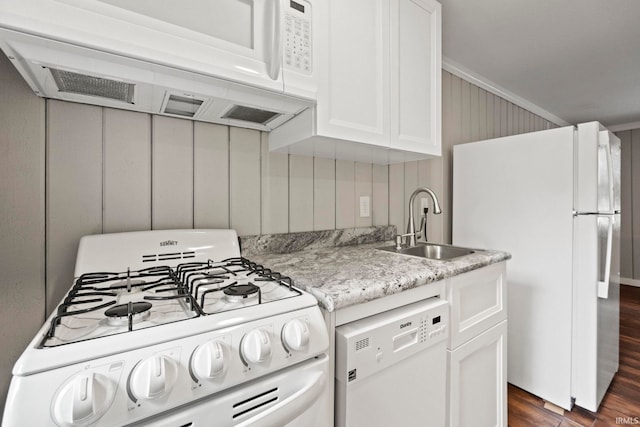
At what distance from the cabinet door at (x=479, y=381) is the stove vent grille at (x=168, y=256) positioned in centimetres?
104

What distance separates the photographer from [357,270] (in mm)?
1071

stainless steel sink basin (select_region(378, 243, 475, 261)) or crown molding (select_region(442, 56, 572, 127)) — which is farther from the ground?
crown molding (select_region(442, 56, 572, 127))

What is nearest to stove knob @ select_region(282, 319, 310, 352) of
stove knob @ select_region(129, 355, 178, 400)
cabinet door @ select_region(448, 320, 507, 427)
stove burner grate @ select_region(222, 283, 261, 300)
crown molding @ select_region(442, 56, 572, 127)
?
stove burner grate @ select_region(222, 283, 261, 300)

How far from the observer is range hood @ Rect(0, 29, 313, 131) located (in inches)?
27.9

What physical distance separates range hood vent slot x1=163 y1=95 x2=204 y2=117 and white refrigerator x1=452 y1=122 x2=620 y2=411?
1.87m

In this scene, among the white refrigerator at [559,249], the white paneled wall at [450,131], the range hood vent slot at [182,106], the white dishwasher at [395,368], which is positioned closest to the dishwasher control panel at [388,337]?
the white dishwasher at [395,368]

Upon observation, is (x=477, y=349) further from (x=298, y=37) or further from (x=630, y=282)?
(x=630, y=282)

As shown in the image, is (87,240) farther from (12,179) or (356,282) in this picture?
(356,282)

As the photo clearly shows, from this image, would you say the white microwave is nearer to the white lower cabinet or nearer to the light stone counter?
the light stone counter

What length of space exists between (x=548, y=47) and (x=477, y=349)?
2159 millimetres

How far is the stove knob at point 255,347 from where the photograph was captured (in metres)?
0.59

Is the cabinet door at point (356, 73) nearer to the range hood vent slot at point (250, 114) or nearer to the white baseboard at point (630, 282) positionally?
the range hood vent slot at point (250, 114)

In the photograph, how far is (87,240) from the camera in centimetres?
96

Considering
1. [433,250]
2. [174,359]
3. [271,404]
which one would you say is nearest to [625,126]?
[433,250]
